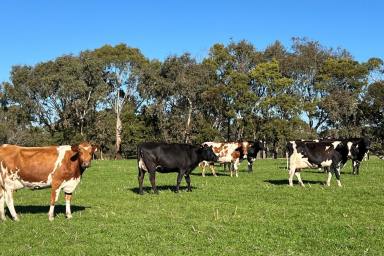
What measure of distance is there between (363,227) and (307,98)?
6278 centimetres

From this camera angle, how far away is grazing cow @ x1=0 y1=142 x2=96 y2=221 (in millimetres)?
13180

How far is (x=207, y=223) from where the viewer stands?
11.8 metres

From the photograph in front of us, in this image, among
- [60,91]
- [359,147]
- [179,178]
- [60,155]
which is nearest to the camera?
[60,155]

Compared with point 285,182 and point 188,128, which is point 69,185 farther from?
point 188,128

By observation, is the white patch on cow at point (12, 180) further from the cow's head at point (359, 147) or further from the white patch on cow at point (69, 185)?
the cow's head at point (359, 147)

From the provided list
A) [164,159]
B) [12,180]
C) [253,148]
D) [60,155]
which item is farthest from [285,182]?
[12,180]

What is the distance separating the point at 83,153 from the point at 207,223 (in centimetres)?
403

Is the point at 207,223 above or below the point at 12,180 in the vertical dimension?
below

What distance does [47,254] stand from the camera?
9266mm

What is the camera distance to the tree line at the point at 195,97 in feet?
211

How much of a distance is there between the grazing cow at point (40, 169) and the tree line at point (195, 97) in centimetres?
5035

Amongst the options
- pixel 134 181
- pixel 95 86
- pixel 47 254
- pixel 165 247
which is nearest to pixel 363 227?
pixel 165 247

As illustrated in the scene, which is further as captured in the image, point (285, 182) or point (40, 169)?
point (285, 182)

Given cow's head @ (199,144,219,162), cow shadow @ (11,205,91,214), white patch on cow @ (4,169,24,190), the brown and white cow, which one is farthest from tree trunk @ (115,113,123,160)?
white patch on cow @ (4,169,24,190)
